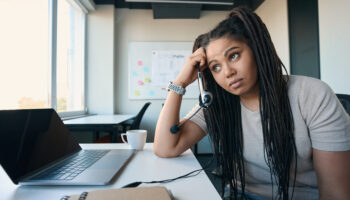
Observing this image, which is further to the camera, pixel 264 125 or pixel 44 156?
pixel 264 125

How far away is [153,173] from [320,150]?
0.56 meters

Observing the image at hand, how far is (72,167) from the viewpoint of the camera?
63cm

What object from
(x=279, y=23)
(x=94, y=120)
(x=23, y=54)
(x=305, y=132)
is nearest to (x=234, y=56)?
(x=305, y=132)

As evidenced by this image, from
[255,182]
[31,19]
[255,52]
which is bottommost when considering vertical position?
[255,182]

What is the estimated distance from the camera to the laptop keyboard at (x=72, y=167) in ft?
1.78

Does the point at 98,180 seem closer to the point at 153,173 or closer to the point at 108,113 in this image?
the point at 153,173

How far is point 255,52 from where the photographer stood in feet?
2.45

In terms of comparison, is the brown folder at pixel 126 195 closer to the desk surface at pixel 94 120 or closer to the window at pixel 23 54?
the desk surface at pixel 94 120

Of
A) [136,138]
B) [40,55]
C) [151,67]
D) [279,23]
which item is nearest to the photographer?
[136,138]

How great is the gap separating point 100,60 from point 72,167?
286 centimetres

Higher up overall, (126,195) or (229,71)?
(229,71)

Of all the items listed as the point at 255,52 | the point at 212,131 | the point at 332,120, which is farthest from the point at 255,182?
the point at 255,52

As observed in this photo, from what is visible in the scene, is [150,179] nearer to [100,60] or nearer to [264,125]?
[264,125]

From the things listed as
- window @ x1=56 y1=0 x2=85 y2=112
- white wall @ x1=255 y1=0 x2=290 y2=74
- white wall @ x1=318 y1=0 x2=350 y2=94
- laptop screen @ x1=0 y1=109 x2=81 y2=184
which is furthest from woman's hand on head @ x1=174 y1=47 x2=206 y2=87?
white wall @ x1=255 y1=0 x2=290 y2=74
